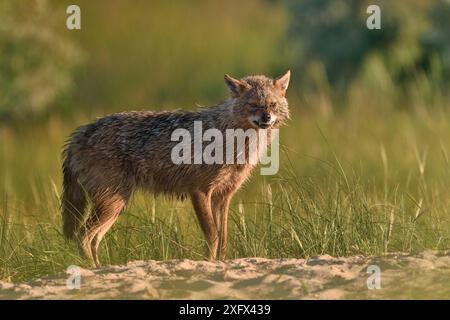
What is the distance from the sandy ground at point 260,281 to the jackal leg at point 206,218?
132 centimetres

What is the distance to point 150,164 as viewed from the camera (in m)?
8.54

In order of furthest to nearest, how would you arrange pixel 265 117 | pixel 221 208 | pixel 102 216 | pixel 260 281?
1. pixel 221 208
2. pixel 102 216
3. pixel 265 117
4. pixel 260 281

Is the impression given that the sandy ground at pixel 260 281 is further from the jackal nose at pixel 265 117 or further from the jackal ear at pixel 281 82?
the jackal ear at pixel 281 82

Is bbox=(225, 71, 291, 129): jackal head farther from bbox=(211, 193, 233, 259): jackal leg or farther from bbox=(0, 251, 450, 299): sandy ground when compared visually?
bbox=(0, 251, 450, 299): sandy ground

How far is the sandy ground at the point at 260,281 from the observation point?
5.80m

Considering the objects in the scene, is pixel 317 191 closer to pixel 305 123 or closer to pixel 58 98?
pixel 305 123

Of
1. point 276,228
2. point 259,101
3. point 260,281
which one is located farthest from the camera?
point 259,101

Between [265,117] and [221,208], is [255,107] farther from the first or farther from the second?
[221,208]

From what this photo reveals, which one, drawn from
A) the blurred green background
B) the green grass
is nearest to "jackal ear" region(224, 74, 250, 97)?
the green grass

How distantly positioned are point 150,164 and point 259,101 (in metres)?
1.08

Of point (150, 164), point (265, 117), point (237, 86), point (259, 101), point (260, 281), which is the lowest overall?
point (260, 281)

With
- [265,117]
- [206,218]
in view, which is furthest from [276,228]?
[265,117]

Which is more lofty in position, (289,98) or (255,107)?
(289,98)

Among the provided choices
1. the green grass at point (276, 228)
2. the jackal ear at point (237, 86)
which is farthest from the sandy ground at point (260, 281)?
the jackal ear at point (237, 86)
